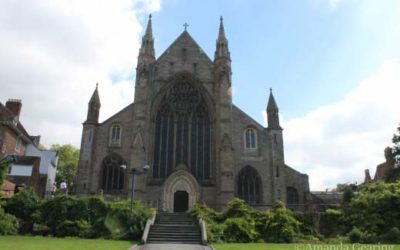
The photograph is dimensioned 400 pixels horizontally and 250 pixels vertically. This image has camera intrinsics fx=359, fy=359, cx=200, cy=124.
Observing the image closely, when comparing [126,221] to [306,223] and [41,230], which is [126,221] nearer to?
[41,230]

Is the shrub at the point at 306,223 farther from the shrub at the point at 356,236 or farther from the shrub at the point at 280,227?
the shrub at the point at 356,236

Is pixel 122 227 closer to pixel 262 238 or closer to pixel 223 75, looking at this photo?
pixel 262 238

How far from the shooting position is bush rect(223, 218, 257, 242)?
2177cm

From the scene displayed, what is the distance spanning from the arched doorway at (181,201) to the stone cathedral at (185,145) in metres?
0.09

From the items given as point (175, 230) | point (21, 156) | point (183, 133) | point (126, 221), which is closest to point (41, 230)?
point (126, 221)

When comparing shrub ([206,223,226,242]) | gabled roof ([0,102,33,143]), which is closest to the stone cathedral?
gabled roof ([0,102,33,143])

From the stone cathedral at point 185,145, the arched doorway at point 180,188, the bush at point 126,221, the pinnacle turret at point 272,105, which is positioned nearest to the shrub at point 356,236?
the stone cathedral at point 185,145

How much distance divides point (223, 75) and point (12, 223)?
23.4m

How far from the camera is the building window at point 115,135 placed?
35522mm

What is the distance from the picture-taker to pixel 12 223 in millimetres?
21766

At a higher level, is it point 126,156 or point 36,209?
point 126,156

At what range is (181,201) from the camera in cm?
3447

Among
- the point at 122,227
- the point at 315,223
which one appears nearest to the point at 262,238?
the point at 315,223

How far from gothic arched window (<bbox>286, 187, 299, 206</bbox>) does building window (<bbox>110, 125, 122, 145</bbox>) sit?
57.6 feet
